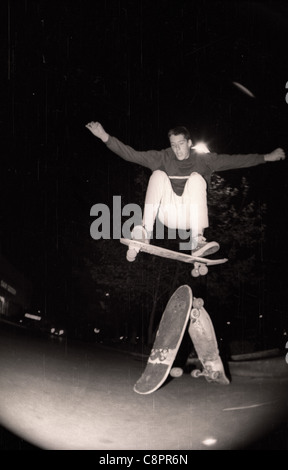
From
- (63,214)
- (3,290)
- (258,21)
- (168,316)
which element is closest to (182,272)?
(63,214)

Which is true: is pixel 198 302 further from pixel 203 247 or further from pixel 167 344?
pixel 203 247

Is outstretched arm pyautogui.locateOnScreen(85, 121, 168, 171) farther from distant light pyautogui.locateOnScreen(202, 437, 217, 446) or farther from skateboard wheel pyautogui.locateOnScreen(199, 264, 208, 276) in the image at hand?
distant light pyautogui.locateOnScreen(202, 437, 217, 446)

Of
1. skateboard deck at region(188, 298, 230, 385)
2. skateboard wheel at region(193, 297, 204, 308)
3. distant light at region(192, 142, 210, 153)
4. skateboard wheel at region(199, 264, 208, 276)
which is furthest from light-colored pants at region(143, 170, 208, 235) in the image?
skateboard deck at region(188, 298, 230, 385)

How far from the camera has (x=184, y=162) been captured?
4.54 metres

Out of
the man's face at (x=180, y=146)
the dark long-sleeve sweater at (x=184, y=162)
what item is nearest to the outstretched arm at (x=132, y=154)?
the dark long-sleeve sweater at (x=184, y=162)

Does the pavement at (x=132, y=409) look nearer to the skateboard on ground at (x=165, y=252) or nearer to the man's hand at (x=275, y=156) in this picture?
the skateboard on ground at (x=165, y=252)

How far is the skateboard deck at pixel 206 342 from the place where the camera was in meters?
5.09

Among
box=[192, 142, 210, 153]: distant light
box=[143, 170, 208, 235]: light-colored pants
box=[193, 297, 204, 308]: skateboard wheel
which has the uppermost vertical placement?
box=[192, 142, 210, 153]: distant light

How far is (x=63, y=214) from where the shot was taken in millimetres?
9531

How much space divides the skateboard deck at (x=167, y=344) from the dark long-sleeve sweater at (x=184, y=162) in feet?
5.34

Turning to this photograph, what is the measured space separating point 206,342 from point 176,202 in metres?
Result: 2.04

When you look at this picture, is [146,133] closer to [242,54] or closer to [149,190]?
[242,54]

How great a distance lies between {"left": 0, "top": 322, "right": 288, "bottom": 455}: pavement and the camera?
448 centimetres

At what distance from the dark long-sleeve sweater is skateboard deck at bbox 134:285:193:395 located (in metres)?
1.63
